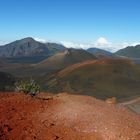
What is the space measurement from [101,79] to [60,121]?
338 feet

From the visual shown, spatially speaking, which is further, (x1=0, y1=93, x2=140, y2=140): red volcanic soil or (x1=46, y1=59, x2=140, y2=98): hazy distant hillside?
(x1=46, y1=59, x2=140, y2=98): hazy distant hillside

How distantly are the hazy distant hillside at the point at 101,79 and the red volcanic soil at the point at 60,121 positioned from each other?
75905 mm

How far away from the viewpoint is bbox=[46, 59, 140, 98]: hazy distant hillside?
108 meters

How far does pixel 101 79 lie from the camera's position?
4850 inches

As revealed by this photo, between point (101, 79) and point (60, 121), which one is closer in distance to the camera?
point (60, 121)

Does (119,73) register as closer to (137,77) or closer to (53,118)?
(137,77)

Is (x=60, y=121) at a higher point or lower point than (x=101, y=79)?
higher

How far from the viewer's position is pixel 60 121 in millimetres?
20578

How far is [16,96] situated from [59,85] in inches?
3566

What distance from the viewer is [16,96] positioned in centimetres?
2516

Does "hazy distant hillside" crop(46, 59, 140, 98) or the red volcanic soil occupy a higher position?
the red volcanic soil

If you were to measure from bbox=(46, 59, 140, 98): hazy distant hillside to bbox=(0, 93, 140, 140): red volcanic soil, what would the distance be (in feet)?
249

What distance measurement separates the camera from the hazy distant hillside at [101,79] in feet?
355

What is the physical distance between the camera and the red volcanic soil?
18797 mm
